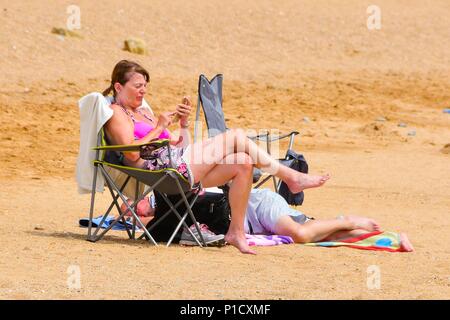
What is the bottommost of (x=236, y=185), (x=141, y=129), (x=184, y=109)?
(x=236, y=185)

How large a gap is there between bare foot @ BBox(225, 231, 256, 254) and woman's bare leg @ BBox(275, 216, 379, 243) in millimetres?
380

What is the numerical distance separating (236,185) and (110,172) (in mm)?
819

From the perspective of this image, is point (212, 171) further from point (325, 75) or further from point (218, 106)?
point (325, 75)

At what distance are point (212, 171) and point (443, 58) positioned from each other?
40.8 ft

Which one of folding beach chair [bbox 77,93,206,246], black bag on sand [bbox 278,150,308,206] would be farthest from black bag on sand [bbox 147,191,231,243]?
black bag on sand [bbox 278,150,308,206]

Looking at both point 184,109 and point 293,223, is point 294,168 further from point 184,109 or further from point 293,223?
point 184,109

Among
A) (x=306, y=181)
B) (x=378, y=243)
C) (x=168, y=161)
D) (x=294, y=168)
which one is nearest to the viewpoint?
(x=168, y=161)

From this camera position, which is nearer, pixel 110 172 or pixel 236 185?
pixel 236 185

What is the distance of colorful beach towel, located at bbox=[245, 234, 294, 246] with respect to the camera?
716 centimetres

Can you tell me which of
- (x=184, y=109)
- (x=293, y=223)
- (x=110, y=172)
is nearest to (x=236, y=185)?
(x=293, y=223)

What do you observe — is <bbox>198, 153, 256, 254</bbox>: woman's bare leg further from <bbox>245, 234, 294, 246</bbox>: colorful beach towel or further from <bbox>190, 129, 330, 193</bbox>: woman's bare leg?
<bbox>245, 234, 294, 246</bbox>: colorful beach towel

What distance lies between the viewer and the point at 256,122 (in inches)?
541

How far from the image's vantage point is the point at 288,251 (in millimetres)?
6969

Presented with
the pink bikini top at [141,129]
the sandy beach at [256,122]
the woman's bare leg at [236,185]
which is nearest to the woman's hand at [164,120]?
the pink bikini top at [141,129]
